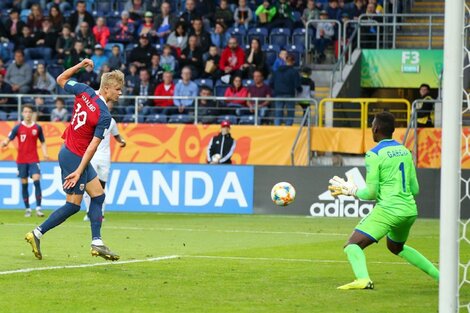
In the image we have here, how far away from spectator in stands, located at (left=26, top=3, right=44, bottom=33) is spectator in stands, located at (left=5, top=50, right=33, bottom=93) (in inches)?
76.6

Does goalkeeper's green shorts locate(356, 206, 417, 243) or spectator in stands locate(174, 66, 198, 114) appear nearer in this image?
goalkeeper's green shorts locate(356, 206, 417, 243)

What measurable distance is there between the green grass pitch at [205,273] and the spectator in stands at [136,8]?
11.6 meters

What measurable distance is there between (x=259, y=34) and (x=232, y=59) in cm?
155

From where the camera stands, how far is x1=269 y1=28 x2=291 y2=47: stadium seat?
96.8 ft

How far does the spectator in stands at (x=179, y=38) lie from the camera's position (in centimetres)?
2936

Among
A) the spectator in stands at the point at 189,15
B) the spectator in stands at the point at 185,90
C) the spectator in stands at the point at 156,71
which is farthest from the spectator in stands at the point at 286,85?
the spectator in stands at the point at 189,15

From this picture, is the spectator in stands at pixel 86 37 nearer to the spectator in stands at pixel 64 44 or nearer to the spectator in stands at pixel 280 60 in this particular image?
the spectator in stands at pixel 64 44

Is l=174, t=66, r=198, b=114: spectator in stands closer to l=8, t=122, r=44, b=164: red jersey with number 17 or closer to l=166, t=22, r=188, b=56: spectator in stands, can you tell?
l=166, t=22, r=188, b=56: spectator in stands

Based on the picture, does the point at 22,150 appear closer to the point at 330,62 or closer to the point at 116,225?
the point at 116,225

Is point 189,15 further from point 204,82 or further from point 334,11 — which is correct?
point 334,11

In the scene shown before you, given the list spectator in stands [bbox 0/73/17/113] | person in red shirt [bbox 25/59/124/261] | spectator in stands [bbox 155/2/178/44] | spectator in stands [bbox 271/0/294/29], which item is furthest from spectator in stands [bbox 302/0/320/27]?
person in red shirt [bbox 25/59/124/261]

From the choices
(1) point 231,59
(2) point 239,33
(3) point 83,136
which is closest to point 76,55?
(1) point 231,59

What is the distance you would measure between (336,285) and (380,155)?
1.44 meters

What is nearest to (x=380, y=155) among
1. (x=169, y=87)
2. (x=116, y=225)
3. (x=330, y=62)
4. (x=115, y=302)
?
(x=115, y=302)
